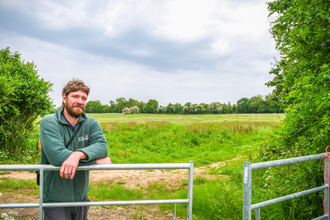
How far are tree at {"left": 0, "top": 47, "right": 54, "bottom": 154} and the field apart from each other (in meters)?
1.99

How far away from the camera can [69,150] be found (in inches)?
90.9

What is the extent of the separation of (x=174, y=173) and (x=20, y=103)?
6950 millimetres

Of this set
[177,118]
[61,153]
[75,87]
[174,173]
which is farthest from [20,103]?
[177,118]

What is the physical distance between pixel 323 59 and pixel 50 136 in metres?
3.66

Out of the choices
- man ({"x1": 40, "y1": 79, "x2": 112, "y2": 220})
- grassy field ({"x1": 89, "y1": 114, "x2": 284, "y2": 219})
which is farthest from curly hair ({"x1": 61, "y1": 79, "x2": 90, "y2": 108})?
grassy field ({"x1": 89, "y1": 114, "x2": 284, "y2": 219})

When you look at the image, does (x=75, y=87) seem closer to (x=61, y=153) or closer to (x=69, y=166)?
(x=61, y=153)

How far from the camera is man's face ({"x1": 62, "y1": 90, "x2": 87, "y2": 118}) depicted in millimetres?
2539

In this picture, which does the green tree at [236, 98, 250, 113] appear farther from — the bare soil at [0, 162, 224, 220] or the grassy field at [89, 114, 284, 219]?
the bare soil at [0, 162, 224, 220]

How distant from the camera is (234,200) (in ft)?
13.5

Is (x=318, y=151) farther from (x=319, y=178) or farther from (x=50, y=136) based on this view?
(x=50, y=136)

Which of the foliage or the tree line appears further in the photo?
the tree line

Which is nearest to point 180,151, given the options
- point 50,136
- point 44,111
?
point 44,111

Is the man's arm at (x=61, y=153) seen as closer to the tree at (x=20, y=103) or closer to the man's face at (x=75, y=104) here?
the man's face at (x=75, y=104)

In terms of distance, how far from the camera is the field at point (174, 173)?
15.6 feet
